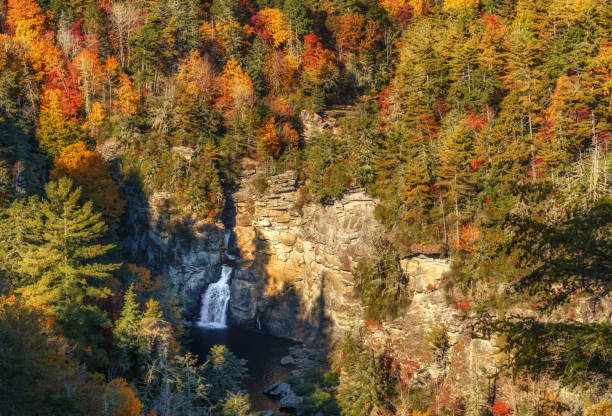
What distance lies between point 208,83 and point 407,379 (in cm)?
4511

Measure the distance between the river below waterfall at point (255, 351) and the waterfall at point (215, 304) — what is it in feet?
6.16

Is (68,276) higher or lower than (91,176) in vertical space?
lower

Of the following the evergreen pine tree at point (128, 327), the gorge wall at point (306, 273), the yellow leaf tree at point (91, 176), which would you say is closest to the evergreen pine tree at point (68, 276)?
the evergreen pine tree at point (128, 327)

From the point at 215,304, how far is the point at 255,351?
10.8 metres

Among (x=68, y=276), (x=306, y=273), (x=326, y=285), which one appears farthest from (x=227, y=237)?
(x=68, y=276)

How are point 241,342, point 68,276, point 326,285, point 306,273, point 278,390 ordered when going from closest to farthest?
point 68,276, point 278,390, point 241,342, point 326,285, point 306,273

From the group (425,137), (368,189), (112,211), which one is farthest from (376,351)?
(112,211)

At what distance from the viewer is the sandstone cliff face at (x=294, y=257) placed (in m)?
47.7

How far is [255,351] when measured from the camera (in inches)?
1855

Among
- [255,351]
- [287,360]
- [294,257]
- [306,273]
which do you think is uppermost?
[294,257]

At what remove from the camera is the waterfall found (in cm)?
5500

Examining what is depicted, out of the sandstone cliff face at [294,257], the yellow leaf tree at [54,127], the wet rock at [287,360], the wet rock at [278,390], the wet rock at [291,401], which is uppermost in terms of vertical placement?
the yellow leaf tree at [54,127]

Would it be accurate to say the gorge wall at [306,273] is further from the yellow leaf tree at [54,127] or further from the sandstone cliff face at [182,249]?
the yellow leaf tree at [54,127]

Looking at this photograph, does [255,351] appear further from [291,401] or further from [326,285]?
[291,401]
